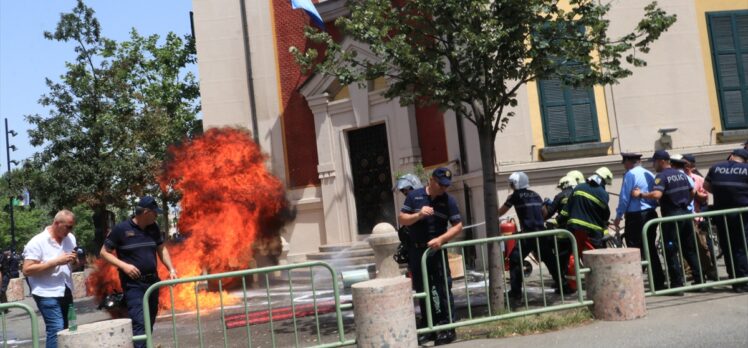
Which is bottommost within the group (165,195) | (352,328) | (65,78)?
(352,328)

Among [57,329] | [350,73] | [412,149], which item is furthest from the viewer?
[412,149]

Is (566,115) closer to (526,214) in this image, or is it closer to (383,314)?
(526,214)

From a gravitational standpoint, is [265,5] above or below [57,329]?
above

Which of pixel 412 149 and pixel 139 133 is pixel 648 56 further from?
pixel 139 133

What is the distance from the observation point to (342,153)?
17.9 meters

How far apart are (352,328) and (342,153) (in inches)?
380

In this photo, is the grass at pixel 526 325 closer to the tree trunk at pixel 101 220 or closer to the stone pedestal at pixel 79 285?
the tree trunk at pixel 101 220

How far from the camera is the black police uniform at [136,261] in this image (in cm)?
682

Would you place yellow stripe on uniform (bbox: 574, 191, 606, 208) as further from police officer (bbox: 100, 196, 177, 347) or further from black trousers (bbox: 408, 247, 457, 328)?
police officer (bbox: 100, 196, 177, 347)

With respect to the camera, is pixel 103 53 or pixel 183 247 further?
pixel 103 53

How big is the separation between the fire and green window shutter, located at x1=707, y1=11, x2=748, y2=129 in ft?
34.2

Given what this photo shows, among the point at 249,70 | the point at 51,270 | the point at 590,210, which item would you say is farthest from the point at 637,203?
the point at 249,70

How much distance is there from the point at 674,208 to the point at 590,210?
974 mm

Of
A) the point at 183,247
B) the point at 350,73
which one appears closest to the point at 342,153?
the point at 183,247
